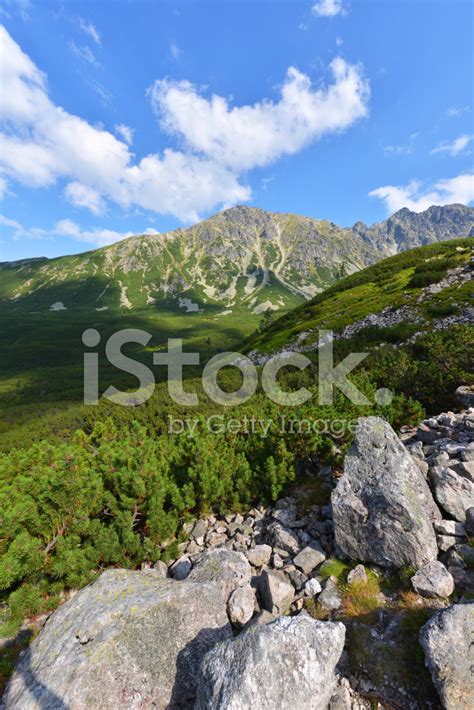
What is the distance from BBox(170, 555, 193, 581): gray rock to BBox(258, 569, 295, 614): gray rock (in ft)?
6.45

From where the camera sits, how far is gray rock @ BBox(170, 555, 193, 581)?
7086 millimetres

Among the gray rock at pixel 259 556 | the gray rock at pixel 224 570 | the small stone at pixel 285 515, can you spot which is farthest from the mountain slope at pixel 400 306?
the gray rock at pixel 224 570

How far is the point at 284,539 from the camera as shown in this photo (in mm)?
7469

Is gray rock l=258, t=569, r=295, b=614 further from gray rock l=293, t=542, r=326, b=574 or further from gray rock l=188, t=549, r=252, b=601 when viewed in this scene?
gray rock l=293, t=542, r=326, b=574

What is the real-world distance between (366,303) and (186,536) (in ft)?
159

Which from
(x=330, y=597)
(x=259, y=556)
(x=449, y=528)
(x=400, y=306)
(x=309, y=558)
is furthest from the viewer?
(x=400, y=306)

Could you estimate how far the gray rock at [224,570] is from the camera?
606 centimetres

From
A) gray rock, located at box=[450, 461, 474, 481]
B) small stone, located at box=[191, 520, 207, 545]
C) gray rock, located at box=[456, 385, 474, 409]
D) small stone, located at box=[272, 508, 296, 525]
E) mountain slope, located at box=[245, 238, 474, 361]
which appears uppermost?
mountain slope, located at box=[245, 238, 474, 361]

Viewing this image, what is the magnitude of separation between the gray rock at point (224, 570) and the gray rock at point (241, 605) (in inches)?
7.4

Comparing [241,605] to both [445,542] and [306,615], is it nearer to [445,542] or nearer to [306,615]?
[306,615]

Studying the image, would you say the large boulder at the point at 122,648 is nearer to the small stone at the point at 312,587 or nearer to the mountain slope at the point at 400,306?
the small stone at the point at 312,587

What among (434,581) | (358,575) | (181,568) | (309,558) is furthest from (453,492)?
(181,568)

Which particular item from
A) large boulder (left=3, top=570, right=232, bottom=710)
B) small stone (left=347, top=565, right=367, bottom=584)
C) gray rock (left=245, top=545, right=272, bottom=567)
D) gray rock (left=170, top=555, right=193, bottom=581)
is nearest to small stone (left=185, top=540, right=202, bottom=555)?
gray rock (left=170, top=555, right=193, bottom=581)

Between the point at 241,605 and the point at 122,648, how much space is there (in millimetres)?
2052
